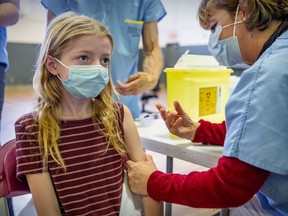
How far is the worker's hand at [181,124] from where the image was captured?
111 cm

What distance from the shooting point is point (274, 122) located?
2.06ft

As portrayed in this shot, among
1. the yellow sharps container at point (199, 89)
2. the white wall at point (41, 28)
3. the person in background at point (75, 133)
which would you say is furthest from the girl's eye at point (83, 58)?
the white wall at point (41, 28)

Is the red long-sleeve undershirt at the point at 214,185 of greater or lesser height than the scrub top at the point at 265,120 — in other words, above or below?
below

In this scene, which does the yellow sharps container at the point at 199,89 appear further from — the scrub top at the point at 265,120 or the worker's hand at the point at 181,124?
the scrub top at the point at 265,120

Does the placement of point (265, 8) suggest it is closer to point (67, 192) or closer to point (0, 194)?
point (67, 192)

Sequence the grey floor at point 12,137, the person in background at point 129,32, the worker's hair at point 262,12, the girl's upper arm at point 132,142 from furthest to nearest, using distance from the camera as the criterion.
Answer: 1. the grey floor at point 12,137
2. the person in background at point 129,32
3. the girl's upper arm at point 132,142
4. the worker's hair at point 262,12

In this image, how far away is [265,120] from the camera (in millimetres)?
628

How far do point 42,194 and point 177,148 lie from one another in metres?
0.49

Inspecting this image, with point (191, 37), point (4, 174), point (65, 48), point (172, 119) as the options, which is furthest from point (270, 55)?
point (191, 37)

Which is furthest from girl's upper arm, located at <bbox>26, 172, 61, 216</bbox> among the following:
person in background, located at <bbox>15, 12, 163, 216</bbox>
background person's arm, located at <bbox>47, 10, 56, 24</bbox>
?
background person's arm, located at <bbox>47, 10, 56, 24</bbox>

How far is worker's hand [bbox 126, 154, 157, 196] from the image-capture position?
0.88m

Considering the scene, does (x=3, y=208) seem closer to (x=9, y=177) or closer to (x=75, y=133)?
(x=9, y=177)

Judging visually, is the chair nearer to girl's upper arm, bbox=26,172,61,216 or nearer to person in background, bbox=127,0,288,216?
girl's upper arm, bbox=26,172,61,216

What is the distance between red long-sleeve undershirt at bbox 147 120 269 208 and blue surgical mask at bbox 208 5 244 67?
1.31 feet
